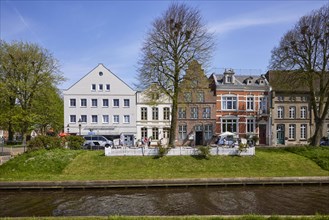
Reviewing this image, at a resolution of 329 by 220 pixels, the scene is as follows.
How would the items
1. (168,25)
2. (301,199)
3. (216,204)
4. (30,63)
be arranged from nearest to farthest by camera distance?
(216,204)
(301,199)
(168,25)
(30,63)

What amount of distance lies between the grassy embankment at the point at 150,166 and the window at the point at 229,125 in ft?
65.3

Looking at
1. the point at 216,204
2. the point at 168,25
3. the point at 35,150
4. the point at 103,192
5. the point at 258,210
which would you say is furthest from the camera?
the point at 168,25

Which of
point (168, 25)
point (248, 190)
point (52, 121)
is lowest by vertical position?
point (248, 190)

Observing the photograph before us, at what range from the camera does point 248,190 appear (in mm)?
19359

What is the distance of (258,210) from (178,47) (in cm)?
1957

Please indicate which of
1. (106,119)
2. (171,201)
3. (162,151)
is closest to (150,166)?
(162,151)

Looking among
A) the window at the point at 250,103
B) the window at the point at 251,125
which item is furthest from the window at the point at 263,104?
the window at the point at 251,125

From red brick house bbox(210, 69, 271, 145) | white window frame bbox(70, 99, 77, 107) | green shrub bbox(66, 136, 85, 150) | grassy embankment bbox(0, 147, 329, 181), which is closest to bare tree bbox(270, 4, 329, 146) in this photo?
grassy embankment bbox(0, 147, 329, 181)

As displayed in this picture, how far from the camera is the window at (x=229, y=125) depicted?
48406mm

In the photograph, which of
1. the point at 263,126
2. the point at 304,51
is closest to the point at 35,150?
the point at 304,51

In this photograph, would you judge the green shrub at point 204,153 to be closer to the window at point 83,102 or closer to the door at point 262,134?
the door at point 262,134

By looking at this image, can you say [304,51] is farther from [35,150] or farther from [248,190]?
[35,150]

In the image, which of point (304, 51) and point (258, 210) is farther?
point (304, 51)

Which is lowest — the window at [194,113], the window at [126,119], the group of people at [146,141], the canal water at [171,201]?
the canal water at [171,201]
